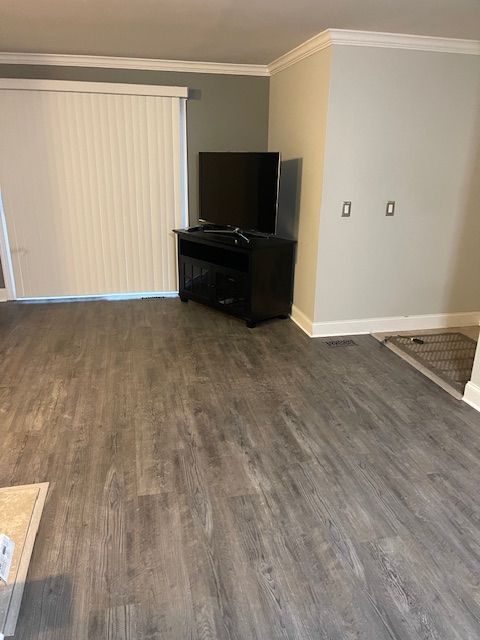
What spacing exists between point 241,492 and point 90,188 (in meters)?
3.59

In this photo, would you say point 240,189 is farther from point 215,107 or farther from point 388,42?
point 388,42

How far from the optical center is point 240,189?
4285 mm

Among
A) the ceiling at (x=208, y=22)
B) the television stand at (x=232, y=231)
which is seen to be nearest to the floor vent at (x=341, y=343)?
the television stand at (x=232, y=231)

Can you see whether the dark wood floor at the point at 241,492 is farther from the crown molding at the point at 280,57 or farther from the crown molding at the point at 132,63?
the crown molding at the point at 132,63

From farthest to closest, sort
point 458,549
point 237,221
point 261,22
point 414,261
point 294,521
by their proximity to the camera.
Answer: point 237,221 < point 414,261 < point 261,22 < point 294,521 < point 458,549

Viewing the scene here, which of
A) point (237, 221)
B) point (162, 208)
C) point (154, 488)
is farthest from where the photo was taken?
point (162, 208)

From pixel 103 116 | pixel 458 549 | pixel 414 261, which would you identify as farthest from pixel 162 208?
pixel 458 549

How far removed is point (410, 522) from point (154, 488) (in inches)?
43.8

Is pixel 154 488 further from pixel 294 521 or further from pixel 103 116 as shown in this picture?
pixel 103 116

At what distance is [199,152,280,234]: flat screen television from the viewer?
4.00m

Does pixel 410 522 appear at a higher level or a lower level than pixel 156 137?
lower

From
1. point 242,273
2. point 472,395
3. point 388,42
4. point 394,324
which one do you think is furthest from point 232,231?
point 472,395

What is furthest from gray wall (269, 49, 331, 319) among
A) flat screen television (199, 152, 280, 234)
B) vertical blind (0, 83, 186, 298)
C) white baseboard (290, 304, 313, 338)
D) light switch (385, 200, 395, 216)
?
vertical blind (0, 83, 186, 298)

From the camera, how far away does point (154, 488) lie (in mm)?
2125
